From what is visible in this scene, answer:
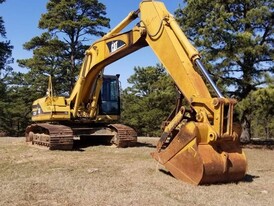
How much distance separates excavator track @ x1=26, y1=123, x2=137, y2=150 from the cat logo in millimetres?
3012

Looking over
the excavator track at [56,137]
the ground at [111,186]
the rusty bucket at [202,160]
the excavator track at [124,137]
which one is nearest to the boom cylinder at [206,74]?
the rusty bucket at [202,160]

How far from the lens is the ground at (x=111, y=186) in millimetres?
6059

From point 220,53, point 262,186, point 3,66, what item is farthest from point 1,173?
point 3,66

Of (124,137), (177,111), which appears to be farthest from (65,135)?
(177,111)

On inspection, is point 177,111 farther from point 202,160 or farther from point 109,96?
point 109,96

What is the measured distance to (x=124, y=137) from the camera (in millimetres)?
13922

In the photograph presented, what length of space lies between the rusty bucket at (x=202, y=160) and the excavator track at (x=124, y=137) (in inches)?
239

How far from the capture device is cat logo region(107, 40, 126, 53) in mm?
11477

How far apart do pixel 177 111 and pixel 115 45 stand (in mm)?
4031

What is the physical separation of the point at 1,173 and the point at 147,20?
497 centimetres

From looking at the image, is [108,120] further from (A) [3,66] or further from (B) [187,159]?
(A) [3,66]

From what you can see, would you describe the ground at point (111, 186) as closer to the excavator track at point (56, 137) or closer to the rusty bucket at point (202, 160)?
the rusty bucket at point (202, 160)

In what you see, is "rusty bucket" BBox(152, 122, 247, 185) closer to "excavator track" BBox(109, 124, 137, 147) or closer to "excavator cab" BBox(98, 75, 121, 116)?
"excavator track" BBox(109, 124, 137, 147)

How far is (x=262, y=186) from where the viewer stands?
7.48 metres
